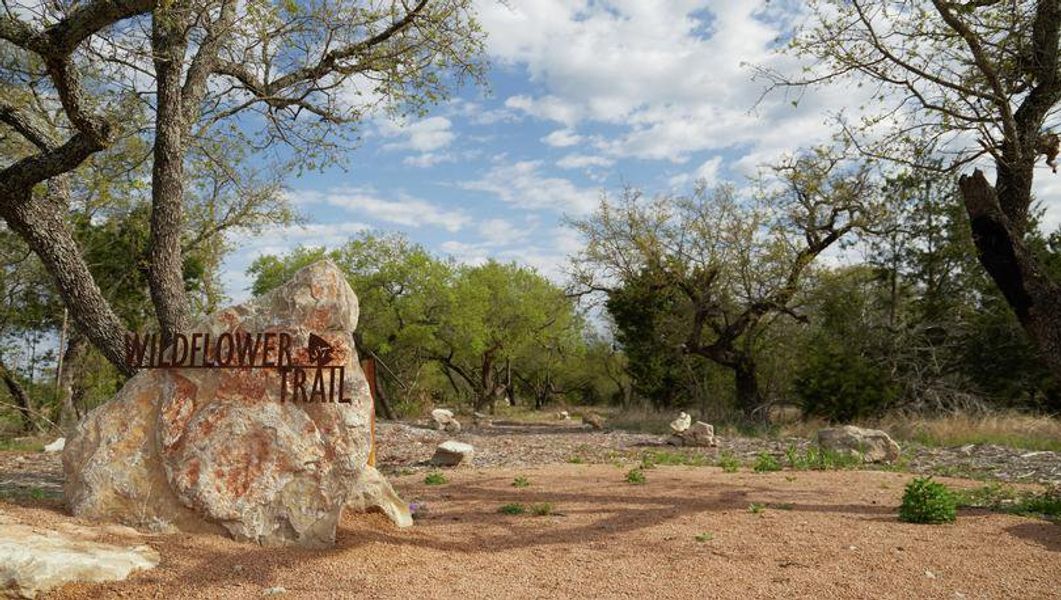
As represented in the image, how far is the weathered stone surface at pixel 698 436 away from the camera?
49.4 feet

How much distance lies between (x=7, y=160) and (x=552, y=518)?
14.7 meters

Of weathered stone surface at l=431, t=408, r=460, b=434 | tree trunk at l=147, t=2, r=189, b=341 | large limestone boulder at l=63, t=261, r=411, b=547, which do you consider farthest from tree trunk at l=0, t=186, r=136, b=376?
weathered stone surface at l=431, t=408, r=460, b=434

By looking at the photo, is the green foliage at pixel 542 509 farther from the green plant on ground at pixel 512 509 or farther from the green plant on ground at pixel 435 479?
the green plant on ground at pixel 435 479

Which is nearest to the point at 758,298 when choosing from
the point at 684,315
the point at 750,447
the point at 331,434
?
the point at 684,315

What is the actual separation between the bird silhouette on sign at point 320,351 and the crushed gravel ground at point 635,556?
146 cm

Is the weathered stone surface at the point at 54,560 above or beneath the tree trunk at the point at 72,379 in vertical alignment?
beneath

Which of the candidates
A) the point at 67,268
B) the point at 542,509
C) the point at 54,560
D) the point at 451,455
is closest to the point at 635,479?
the point at 542,509

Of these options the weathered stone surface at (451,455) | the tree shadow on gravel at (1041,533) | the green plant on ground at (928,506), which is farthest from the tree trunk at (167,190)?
the tree shadow on gravel at (1041,533)

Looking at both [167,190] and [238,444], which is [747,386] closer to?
[167,190]

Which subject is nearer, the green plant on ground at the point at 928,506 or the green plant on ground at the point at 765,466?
the green plant on ground at the point at 928,506

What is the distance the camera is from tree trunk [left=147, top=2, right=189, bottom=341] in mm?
8367

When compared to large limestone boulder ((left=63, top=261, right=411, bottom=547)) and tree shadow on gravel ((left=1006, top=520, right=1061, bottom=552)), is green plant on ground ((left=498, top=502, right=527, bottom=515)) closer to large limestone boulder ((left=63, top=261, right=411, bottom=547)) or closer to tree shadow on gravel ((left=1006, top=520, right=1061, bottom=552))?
large limestone boulder ((left=63, top=261, right=411, bottom=547))

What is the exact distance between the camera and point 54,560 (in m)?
4.53

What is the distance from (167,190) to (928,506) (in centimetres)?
872
